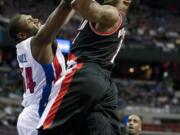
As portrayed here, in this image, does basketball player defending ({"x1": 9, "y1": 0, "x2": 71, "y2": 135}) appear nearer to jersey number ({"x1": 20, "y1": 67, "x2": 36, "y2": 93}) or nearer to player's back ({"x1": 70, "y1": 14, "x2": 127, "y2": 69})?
jersey number ({"x1": 20, "y1": 67, "x2": 36, "y2": 93})

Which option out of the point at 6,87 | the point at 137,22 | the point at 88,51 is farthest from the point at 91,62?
the point at 137,22

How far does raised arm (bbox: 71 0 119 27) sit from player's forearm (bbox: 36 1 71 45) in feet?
0.71

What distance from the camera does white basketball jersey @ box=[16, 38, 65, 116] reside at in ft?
14.4

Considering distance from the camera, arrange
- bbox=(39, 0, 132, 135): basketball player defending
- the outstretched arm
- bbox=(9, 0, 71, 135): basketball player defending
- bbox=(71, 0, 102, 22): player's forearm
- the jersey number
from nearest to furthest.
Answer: bbox=(71, 0, 102, 22): player's forearm → bbox=(39, 0, 132, 135): basketball player defending → the outstretched arm → bbox=(9, 0, 71, 135): basketball player defending → the jersey number

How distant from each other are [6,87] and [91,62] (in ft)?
64.8

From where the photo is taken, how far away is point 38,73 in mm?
4438

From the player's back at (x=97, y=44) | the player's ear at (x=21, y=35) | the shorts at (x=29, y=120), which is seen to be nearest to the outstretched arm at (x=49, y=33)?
the player's back at (x=97, y=44)

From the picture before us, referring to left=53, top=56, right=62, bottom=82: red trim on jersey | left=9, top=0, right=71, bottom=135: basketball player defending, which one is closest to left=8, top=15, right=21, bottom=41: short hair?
left=9, top=0, right=71, bottom=135: basketball player defending

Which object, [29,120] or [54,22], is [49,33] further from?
[29,120]

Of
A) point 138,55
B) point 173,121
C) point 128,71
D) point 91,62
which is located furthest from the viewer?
point 128,71

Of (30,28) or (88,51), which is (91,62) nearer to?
(88,51)

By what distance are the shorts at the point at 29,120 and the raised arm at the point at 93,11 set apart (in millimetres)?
1369

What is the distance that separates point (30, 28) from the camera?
4531 millimetres

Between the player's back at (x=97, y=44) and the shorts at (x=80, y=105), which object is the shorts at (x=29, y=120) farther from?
the player's back at (x=97, y=44)
